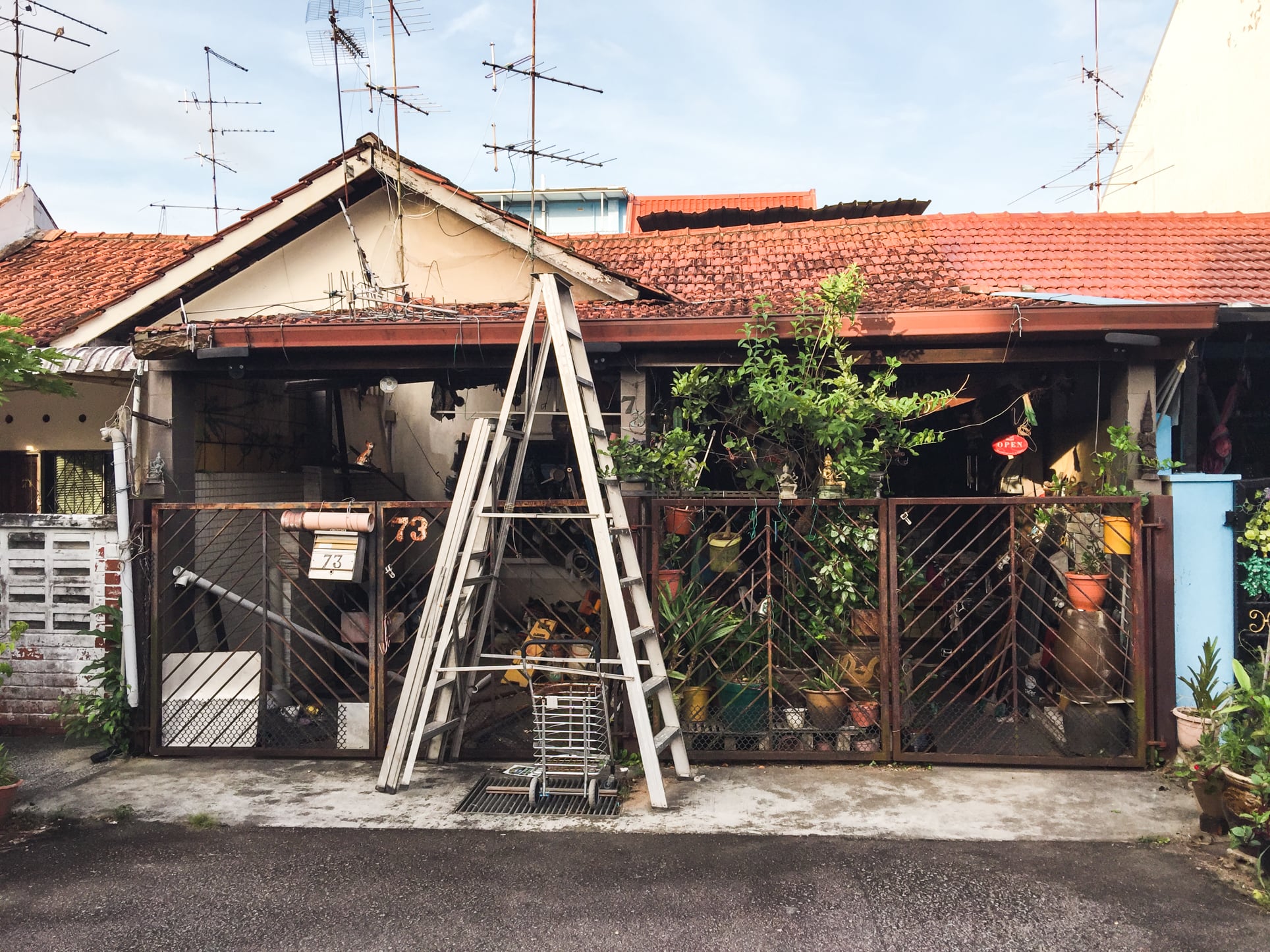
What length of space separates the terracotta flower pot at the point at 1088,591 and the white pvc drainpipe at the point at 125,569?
21.0 feet

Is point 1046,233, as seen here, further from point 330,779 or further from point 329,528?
point 330,779

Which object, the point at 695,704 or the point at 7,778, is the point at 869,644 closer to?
the point at 695,704

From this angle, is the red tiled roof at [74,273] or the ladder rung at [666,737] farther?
the red tiled roof at [74,273]

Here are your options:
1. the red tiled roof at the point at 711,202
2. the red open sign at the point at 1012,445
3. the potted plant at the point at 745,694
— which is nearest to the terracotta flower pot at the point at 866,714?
the potted plant at the point at 745,694

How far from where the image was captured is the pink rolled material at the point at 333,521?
229 inches

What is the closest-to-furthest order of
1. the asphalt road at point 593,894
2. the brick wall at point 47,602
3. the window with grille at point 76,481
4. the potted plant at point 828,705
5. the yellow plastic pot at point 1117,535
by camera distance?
the asphalt road at point 593,894, the yellow plastic pot at point 1117,535, the potted plant at point 828,705, the brick wall at point 47,602, the window with grille at point 76,481

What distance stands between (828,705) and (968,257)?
4501 mm

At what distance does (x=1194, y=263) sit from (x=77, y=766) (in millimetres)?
9602

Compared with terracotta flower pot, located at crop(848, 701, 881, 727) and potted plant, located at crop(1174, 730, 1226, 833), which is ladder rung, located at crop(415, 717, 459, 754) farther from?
potted plant, located at crop(1174, 730, 1226, 833)

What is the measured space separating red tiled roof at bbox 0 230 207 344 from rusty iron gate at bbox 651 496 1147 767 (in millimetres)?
4949

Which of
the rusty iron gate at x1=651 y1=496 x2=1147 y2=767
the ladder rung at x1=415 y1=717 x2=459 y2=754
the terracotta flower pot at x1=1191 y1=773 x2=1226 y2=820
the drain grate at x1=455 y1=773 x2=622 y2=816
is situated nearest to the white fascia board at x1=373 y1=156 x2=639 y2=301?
the rusty iron gate at x1=651 y1=496 x2=1147 y2=767

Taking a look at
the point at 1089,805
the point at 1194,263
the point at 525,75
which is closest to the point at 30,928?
the point at 1089,805

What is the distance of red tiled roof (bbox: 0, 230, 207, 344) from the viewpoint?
24.4 ft

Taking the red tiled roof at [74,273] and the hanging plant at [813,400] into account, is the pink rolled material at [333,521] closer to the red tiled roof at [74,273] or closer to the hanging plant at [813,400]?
the hanging plant at [813,400]
